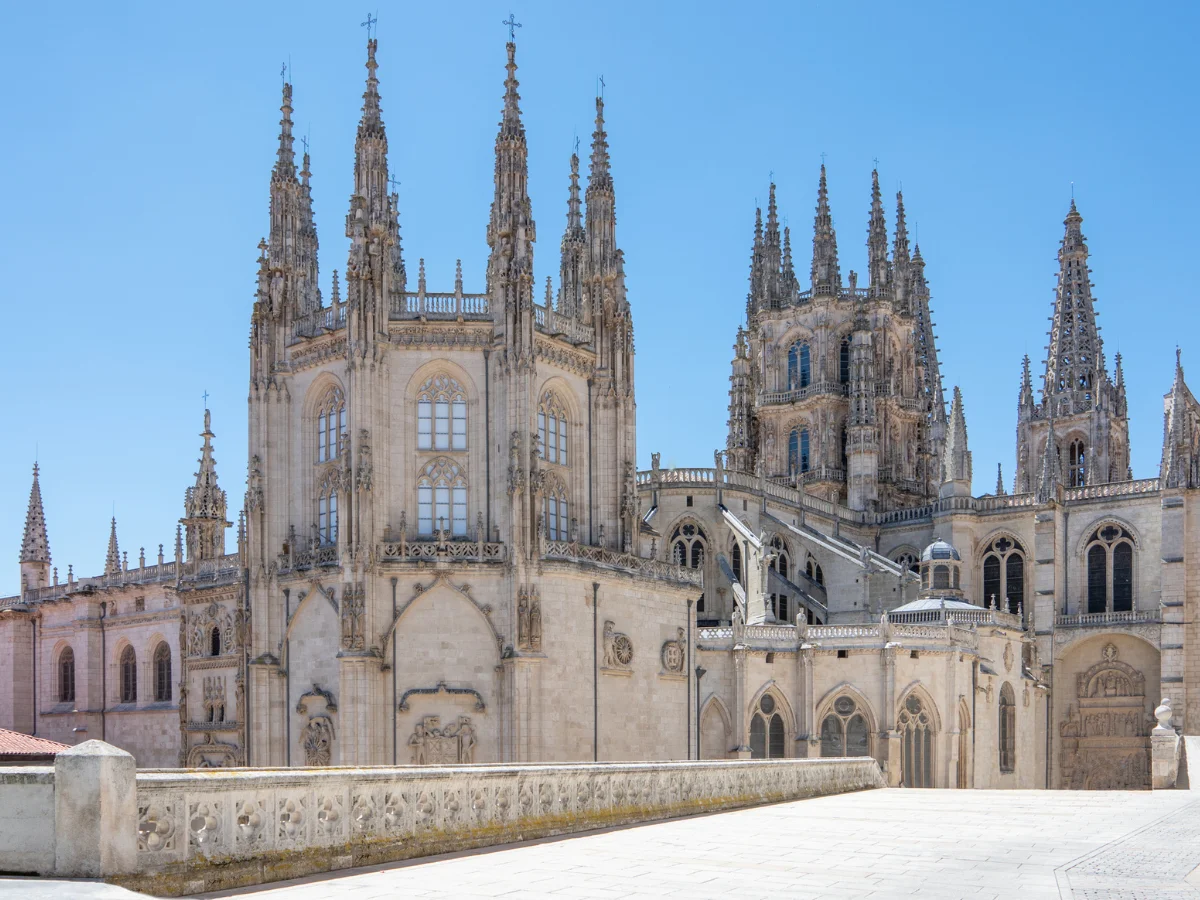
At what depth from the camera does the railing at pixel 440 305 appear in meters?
37.5

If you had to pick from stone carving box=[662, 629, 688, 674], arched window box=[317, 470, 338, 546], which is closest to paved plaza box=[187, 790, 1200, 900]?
stone carving box=[662, 629, 688, 674]

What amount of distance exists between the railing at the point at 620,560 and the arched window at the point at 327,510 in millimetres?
6050

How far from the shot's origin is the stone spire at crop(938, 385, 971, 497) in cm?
6425

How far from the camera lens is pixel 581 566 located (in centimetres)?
3697

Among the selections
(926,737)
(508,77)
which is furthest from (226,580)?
(926,737)

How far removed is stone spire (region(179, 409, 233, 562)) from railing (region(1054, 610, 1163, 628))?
37.7 m

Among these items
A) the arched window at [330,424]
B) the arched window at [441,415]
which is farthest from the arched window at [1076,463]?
the arched window at [330,424]

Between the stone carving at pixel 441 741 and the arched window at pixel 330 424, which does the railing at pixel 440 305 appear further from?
the stone carving at pixel 441 741

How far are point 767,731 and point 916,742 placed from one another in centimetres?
507

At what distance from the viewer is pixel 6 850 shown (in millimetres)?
10836

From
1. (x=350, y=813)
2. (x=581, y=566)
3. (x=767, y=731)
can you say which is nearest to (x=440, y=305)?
(x=581, y=566)

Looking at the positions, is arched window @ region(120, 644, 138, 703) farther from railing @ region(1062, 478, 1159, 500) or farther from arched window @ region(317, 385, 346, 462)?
railing @ region(1062, 478, 1159, 500)

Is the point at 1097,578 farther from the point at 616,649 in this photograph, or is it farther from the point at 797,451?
the point at 616,649

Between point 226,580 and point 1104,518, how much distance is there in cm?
3947
